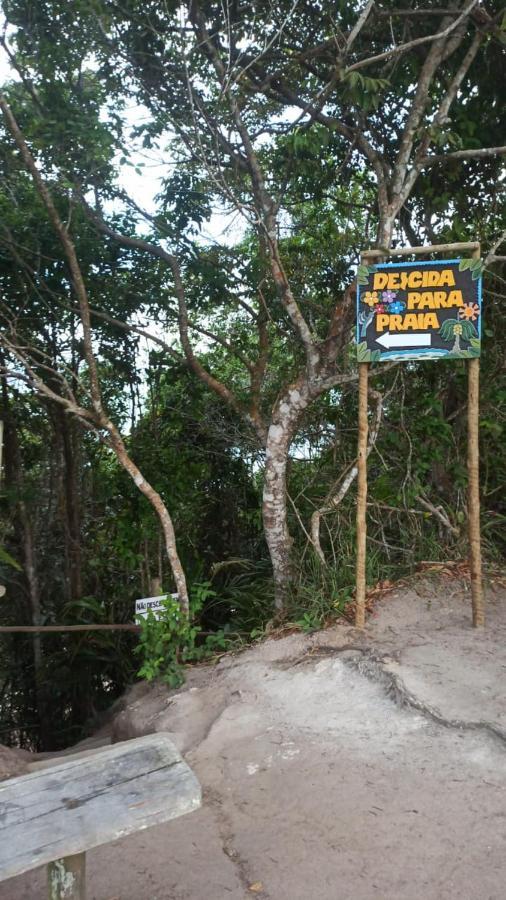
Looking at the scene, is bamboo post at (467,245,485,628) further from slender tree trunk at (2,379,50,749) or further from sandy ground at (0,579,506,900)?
slender tree trunk at (2,379,50,749)

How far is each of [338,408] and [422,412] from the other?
726 mm

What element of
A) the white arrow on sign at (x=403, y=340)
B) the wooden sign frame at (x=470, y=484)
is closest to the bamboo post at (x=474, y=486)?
the wooden sign frame at (x=470, y=484)

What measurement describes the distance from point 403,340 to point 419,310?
218mm

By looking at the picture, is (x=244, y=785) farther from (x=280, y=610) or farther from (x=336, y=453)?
(x=336, y=453)

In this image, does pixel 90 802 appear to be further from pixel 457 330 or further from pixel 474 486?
pixel 457 330

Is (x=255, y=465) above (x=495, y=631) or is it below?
above

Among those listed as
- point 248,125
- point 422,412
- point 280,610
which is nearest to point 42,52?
point 248,125

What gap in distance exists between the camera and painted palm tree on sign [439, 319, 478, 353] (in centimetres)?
445

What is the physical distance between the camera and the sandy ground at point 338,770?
2.64 m

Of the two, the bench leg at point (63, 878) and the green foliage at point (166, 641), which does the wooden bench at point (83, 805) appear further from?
the green foliage at point (166, 641)

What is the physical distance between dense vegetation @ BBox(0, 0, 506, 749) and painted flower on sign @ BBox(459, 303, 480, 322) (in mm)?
555

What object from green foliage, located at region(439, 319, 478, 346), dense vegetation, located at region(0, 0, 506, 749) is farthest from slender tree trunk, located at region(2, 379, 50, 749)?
green foliage, located at region(439, 319, 478, 346)

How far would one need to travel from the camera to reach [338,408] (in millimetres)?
6180

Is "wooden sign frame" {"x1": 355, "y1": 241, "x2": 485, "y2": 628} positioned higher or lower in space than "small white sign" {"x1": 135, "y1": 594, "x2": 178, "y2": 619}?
higher
